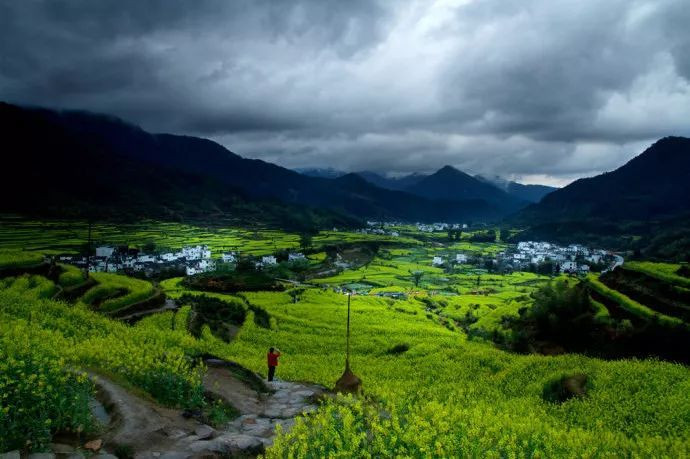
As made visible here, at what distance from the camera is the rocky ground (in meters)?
10.6

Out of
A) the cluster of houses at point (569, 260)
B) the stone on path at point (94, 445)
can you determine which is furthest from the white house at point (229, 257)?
the stone on path at point (94, 445)

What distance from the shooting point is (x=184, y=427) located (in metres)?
12.8

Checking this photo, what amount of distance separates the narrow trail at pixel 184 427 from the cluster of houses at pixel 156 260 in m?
85.7

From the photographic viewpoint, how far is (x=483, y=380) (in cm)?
2464

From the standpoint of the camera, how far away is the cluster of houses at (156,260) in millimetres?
Result: 99688

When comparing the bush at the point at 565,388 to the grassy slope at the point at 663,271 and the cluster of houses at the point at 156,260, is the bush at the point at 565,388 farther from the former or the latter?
the cluster of houses at the point at 156,260

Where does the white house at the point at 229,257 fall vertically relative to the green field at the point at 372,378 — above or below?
below

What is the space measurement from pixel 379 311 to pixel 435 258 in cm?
11541

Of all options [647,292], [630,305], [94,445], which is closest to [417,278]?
[647,292]

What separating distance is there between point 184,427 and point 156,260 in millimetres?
111940

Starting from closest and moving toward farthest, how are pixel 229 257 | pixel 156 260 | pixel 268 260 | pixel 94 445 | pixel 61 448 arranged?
pixel 61 448 < pixel 94 445 < pixel 156 260 < pixel 268 260 < pixel 229 257

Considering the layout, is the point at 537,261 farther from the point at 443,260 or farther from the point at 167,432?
the point at 167,432

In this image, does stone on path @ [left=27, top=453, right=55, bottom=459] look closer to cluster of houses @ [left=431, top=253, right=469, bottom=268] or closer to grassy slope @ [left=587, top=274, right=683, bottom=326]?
grassy slope @ [left=587, top=274, right=683, bottom=326]

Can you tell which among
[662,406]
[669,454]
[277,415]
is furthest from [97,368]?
[662,406]
